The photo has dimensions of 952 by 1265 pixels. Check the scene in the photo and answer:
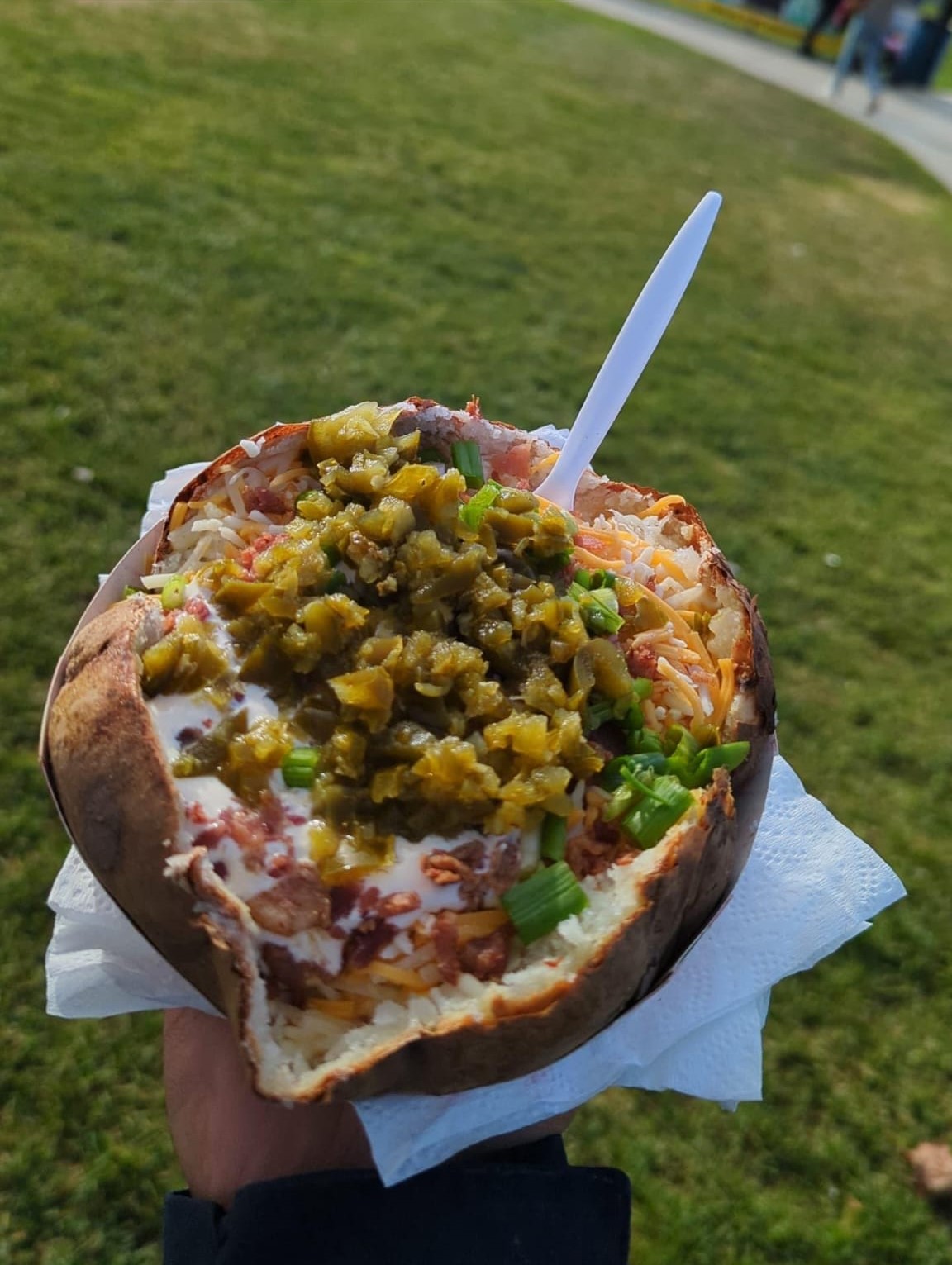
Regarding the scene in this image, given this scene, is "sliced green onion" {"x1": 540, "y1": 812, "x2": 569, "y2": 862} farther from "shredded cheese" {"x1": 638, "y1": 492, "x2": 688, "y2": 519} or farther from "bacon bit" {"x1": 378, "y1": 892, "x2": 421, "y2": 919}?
"shredded cheese" {"x1": 638, "y1": 492, "x2": 688, "y2": 519}

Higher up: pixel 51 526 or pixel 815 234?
pixel 815 234

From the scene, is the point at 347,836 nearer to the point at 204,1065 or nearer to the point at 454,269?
the point at 204,1065

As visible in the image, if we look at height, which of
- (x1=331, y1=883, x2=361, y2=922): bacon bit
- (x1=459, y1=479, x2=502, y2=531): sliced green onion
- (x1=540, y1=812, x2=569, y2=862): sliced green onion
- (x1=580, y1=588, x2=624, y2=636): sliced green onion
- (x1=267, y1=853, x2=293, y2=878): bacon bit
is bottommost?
(x1=331, y1=883, x2=361, y2=922): bacon bit

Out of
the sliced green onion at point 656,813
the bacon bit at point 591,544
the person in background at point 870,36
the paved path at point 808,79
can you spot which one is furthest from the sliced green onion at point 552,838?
the person in background at point 870,36

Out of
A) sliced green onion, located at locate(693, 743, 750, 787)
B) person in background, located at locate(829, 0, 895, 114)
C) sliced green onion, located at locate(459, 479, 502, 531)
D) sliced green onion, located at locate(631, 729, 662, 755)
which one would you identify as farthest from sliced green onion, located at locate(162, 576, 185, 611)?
person in background, located at locate(829, 0, 895, 114)

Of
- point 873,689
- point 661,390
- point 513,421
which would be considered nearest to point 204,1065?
point 873,689

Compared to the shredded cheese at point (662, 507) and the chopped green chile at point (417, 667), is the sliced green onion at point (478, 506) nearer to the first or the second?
the chopped green chile at point (417, 667)
